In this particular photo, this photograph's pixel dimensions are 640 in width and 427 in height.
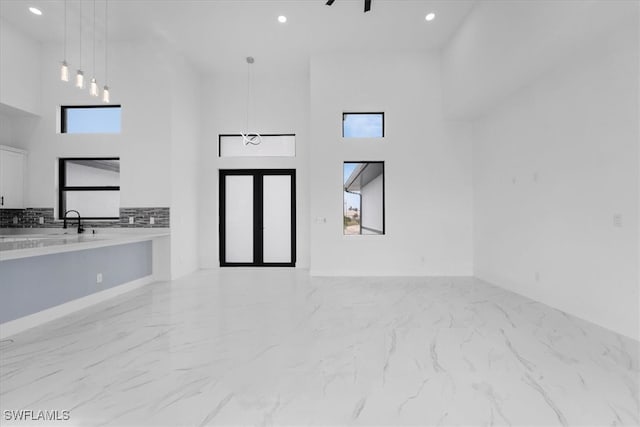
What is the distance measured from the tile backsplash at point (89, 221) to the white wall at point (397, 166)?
2733 millimetres

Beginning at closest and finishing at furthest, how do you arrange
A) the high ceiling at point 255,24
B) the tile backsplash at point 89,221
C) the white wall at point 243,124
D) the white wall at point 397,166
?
the high ceiling at point 255,24 < the tile backsplash at point 89,221 < the white wall at point 397,166 < the white wall at point 243,124

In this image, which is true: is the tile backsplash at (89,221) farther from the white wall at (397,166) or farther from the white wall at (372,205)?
the white wall at (372,205)

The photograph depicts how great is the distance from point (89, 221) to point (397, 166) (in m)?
5.70

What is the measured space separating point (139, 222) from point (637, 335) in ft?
21.6

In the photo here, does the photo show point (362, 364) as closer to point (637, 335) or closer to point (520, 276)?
point (637, 335)

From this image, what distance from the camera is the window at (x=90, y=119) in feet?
17.2

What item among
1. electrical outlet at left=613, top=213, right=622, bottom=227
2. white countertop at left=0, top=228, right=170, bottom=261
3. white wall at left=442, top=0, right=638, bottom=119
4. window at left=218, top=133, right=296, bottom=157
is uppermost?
white wall at left=442, top=0, right=638, bottom=119

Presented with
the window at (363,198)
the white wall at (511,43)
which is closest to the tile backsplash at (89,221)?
the window at (363,198)

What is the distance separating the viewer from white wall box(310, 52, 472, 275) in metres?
5.43

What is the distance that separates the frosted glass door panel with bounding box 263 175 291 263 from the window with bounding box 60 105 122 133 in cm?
294

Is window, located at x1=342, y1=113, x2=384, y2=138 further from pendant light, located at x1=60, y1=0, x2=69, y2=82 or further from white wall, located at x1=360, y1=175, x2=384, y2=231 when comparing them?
pendant light, located at x1=60, y1=0, x2=69, y2=82

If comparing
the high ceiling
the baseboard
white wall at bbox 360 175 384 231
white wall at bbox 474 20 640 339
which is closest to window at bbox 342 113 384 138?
white wall at bbox 360 175 384 231

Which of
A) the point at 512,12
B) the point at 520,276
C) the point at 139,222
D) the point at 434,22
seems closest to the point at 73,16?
the point at 139,222

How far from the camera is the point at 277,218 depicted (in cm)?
636
